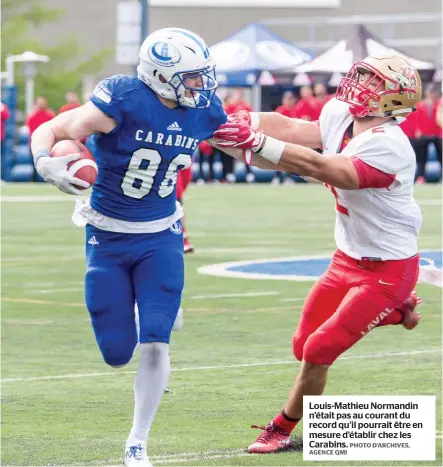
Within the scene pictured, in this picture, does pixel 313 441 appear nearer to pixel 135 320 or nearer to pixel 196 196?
pixel 135 320

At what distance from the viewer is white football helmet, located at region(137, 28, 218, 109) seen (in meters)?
6.66

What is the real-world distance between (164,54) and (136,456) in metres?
1.83

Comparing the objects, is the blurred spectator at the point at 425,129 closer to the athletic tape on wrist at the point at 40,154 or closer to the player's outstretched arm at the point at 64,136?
the player's outstretched arm at the point at 64,136

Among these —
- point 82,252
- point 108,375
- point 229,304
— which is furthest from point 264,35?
point 108,375

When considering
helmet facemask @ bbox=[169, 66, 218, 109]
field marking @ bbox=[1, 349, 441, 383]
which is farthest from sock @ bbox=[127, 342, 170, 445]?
field marking @ bbox=[1, 349, 441, 383]

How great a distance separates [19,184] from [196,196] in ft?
17.9

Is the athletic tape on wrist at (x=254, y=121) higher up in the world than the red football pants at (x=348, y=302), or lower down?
higher up

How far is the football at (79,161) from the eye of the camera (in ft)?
21.4

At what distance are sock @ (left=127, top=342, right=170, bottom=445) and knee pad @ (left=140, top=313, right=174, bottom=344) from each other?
0.09 ft

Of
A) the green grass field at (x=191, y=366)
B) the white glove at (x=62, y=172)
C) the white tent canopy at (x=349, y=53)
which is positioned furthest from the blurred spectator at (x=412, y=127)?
the white glove at (x=62, y=172)

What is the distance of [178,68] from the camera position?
666 centimetres

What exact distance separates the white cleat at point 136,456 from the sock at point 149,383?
0.07m

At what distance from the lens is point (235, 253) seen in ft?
51.1

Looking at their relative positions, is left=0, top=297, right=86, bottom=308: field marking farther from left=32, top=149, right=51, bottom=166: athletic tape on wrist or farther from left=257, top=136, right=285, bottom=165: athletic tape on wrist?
left=257, top=136, right=285, bottom=165: athletic tape on wrist
